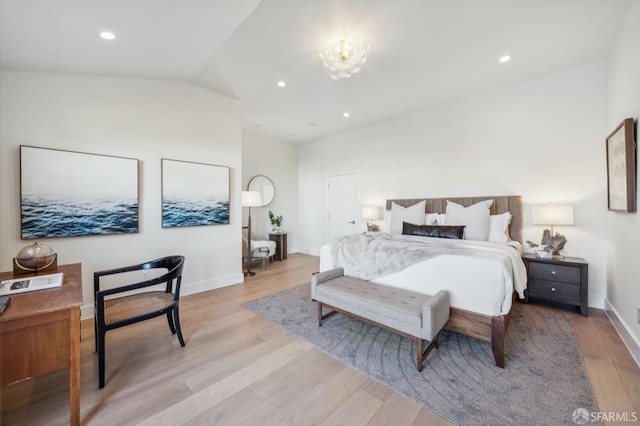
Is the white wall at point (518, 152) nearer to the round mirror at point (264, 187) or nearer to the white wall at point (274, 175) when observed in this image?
the white wall at point (274, 175)

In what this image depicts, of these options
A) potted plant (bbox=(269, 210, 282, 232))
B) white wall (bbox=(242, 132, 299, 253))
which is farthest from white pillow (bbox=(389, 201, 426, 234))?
white wall (bbox=(242, 132, 299, 253))

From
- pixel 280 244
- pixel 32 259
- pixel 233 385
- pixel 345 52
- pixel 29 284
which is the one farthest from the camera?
pixel 280 244

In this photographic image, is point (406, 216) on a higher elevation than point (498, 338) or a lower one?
higher

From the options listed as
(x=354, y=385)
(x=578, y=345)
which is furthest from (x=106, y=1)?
(x=578, y=345)

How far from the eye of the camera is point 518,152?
350 cm

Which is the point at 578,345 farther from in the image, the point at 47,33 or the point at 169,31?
the point at 47,33

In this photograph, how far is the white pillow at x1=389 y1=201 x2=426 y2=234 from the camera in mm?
4055

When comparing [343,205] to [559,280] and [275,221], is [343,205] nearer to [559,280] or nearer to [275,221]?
[275,221]

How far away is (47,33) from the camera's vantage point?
1972 millimetres

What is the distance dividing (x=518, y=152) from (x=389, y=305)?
3.15m

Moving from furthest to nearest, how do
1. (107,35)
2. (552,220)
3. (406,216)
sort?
1. (406,216)
2. (552,220)
3. (107,35)

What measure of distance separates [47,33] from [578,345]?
5.20m

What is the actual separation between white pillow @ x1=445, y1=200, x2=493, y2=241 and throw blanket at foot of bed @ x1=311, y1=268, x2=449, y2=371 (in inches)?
65.8

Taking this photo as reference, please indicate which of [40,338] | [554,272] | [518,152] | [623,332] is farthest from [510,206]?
[40,338]
